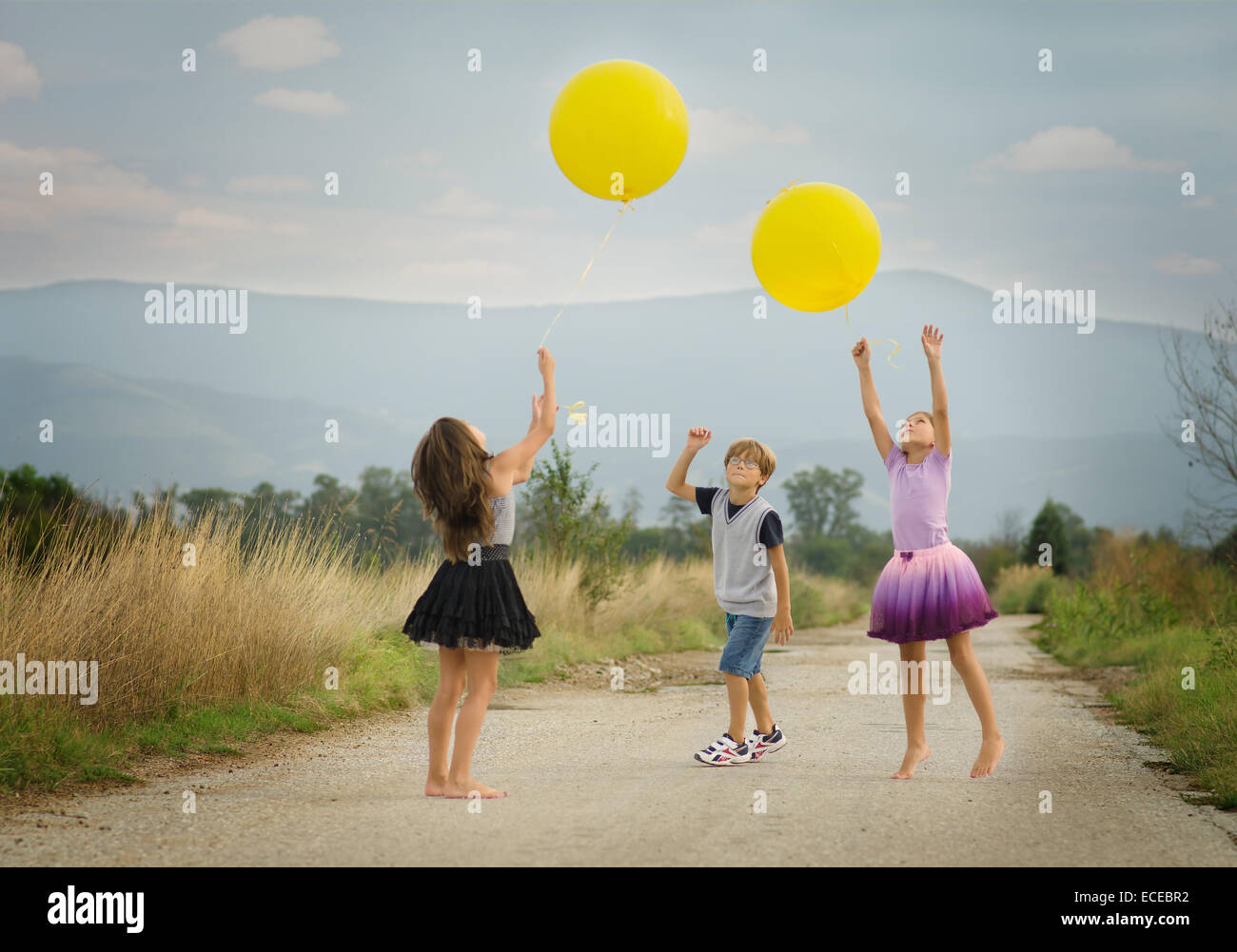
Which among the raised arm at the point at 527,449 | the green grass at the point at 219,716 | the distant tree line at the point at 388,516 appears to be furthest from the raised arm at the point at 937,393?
the green grass at the point at 219,716

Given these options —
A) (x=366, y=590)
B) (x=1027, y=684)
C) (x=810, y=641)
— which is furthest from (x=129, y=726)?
(x=810, y=641)

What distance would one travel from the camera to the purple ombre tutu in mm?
5875

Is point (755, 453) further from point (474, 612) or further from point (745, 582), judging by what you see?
point (474, 612)

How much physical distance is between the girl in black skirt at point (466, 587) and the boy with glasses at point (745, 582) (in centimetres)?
143

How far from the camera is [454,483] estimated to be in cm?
541

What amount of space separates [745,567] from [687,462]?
76cm

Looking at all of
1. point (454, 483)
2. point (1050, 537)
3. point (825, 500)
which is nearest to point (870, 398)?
point (454, 483)

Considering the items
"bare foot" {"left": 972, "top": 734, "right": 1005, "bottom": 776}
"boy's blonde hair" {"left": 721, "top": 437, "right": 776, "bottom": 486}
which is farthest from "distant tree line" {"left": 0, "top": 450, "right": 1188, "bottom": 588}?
"bare foot" {"left": 972, "top": 734, "right": 1005, "bottom": 776}

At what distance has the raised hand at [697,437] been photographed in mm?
6691

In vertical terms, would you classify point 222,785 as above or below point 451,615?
below

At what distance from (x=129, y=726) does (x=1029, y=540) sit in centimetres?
4580

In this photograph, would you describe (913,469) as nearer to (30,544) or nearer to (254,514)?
(254,514)
